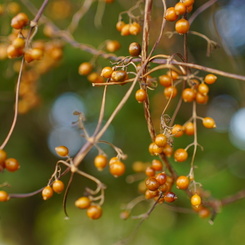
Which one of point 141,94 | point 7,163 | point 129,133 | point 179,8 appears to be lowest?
point 129,133

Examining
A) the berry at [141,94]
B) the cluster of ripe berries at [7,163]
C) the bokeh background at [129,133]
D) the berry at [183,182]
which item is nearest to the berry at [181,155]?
the berry at [183,182]

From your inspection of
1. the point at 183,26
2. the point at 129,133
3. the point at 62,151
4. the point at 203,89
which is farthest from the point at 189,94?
the point at 129,133

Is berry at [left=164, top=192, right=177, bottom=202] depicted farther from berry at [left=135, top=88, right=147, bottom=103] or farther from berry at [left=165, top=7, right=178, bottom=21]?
berry at [left=165, top=7, right=178, bottom=21]

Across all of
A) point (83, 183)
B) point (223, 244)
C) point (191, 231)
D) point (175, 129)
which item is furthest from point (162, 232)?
point (175, 129)

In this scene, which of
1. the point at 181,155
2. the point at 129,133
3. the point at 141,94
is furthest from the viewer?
the point at 129,133

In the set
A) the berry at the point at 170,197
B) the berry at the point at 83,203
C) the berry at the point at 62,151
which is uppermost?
the berry at the point at 62,151

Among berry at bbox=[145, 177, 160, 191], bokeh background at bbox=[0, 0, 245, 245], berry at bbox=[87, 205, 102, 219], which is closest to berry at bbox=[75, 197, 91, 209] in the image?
berry at bbox=[87, 205, 102, 219]

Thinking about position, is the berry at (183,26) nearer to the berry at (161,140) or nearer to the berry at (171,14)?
the berry at (171,14)

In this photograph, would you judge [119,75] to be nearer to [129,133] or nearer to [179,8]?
[179,8]
